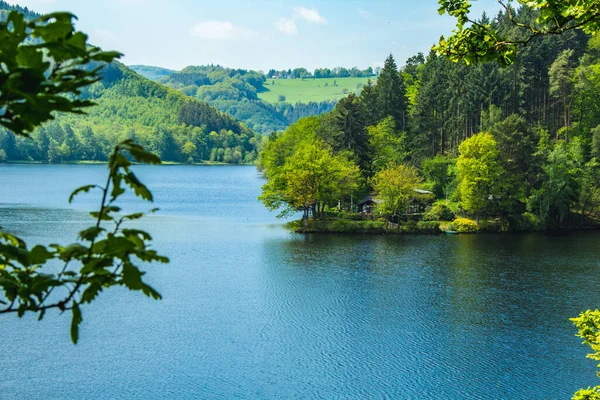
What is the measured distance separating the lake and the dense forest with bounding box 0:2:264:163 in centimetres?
10106

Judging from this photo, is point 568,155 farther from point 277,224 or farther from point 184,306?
point 184,306

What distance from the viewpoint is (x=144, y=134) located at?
533ft

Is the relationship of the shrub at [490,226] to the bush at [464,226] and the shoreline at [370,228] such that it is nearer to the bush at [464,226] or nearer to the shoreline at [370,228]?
the bush at [464,226]

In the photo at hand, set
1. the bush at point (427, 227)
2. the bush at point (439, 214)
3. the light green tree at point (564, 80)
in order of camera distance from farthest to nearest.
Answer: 1. the light green tree at point (564, 80)
2. the bush at point (439, 214)
3. the bush at point (427, 227)

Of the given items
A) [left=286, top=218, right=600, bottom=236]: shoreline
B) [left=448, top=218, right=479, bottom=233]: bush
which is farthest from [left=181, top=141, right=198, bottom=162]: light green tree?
[left=448, top=218, right=479, bottom=233]: bush

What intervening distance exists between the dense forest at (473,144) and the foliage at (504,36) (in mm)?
34810

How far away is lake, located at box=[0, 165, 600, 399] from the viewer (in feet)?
68.7

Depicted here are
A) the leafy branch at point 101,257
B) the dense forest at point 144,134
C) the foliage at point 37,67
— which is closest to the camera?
the foliage at point 37,67

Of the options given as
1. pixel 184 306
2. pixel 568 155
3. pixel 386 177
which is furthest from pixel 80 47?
pixel 568 155

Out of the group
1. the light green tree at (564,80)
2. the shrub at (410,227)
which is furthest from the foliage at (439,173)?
the light green tree at (564,80)

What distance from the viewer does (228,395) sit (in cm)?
1995

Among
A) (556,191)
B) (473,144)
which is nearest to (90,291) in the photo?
(473,144)

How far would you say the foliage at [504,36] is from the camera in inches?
187

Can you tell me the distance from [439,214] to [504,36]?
47.5m
